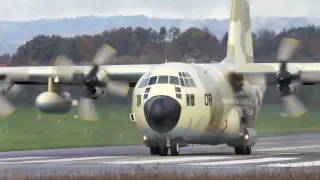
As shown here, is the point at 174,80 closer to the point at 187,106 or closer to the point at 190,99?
the point at 190,99

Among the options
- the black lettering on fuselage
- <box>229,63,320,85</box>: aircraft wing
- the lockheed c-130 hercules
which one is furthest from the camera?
<box>229,63,320,85</box>: aircraft wing

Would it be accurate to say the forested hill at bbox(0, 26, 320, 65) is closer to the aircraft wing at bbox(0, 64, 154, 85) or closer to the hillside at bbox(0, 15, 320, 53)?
the hillside at bbox(0, 15, 320, 53)

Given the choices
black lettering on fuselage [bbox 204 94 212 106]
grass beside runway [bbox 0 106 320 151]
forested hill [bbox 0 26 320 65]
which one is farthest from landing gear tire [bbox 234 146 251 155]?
forested hill [bbox 0 26 320 65]

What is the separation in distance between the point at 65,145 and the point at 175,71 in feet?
41.3

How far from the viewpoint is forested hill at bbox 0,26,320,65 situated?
48875 millimetres

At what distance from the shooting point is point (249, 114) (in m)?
32.2

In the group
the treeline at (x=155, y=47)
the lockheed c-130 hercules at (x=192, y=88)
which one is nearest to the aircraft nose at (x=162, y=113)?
the lockheed c-130 hercules at (x=192, y=88)

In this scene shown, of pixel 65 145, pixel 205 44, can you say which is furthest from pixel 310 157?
pixel 205 44

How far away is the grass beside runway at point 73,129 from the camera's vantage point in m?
41.1

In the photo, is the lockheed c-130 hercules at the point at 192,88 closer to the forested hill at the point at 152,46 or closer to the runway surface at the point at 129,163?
the runway surface at the point at 129,163

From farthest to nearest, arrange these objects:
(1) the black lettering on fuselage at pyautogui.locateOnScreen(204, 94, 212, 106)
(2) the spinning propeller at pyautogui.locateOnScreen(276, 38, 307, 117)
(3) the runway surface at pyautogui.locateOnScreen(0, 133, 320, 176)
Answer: (2) the spinning propeller at pyautogui.locateOnScreen(276, 38, 307, 117) < (1) the black lettering on fuselage at pyautogui.locateOnScreen(204, 94, 212, 106) < (3) the runway surface at pyautogui.locateOnScreen(0, 133, 320, 176)

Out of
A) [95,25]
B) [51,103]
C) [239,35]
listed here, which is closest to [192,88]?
[51,103]

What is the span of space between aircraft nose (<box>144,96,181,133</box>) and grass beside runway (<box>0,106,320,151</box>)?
38.5 feet

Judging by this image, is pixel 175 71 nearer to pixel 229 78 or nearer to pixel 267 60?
pixel 229 78
